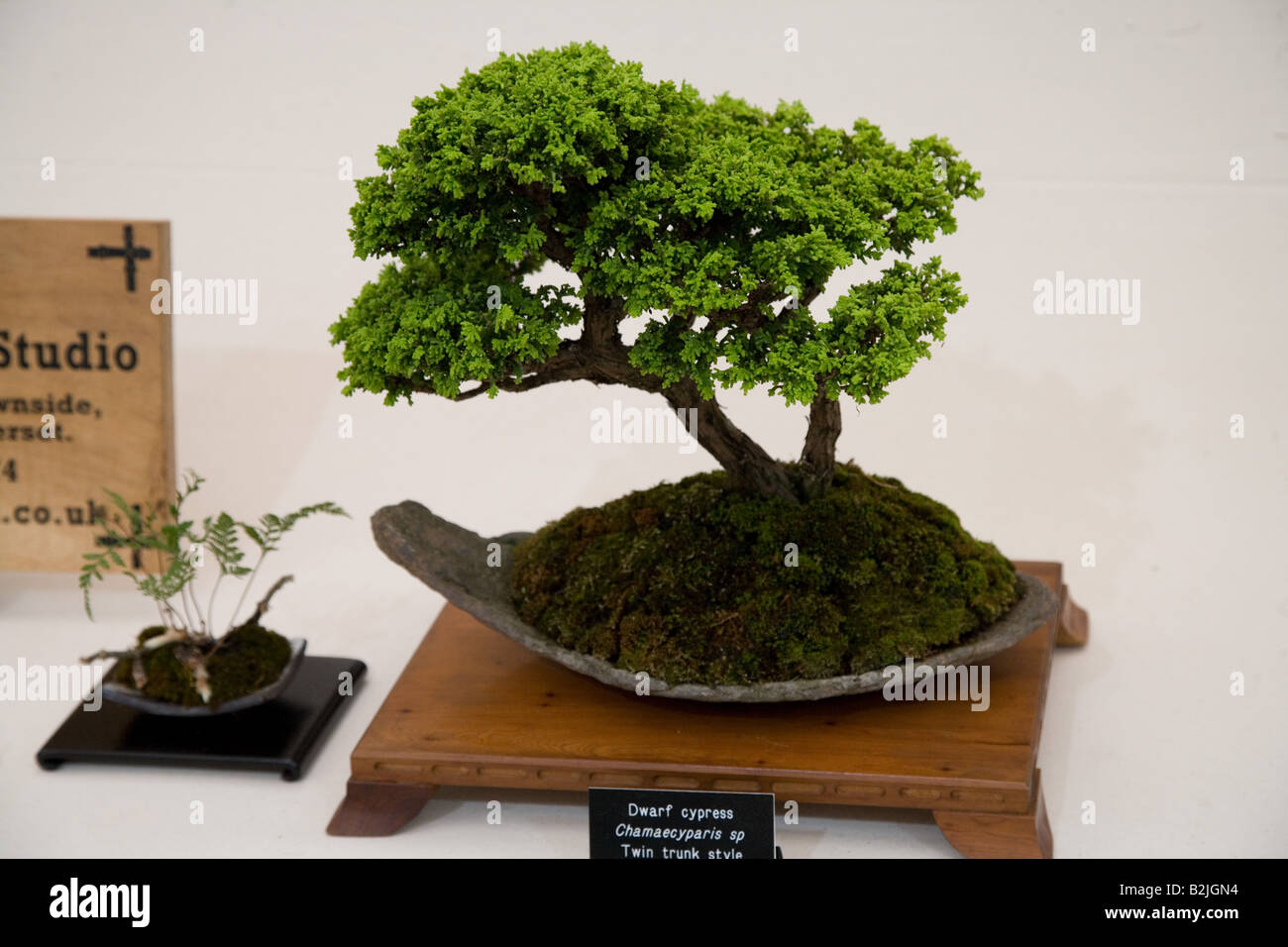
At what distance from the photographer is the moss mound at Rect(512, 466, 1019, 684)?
4086 mm

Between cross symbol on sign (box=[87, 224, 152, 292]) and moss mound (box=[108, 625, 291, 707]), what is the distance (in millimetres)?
1123

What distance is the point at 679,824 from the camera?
12.5ft

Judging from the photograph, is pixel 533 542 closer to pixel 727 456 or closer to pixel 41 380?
pixel 727 456

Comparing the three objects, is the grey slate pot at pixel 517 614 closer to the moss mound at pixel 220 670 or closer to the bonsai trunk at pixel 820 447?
the moss mound at pixel 220 670

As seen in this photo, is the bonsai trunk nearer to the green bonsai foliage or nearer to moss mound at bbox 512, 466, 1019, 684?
moss mound at bbox 512, 466, 1019, 684

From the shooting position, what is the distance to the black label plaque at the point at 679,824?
3.77 meters

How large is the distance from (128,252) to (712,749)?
2359mm

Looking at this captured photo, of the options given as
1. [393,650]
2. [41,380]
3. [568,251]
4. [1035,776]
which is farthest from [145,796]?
[1035,776]

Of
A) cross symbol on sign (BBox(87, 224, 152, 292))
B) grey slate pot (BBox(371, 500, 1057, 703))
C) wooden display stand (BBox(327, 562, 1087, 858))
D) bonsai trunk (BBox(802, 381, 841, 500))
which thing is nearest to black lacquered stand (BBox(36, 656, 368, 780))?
wooden display stand (BBox(327, 562, 1087, 858))

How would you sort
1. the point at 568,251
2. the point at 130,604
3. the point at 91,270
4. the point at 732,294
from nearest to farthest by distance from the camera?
the point at 732,294 → the point at 568,251 → the point at 91,270 → the point at 130,604

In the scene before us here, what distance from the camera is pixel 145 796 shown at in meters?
4.25

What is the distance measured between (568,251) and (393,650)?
1.72m

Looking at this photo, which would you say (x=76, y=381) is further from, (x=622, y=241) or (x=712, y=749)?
(x=712, y=749)

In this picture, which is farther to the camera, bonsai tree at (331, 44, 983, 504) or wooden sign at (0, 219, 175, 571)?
wooden sign at (0, 219, 175, 571)
